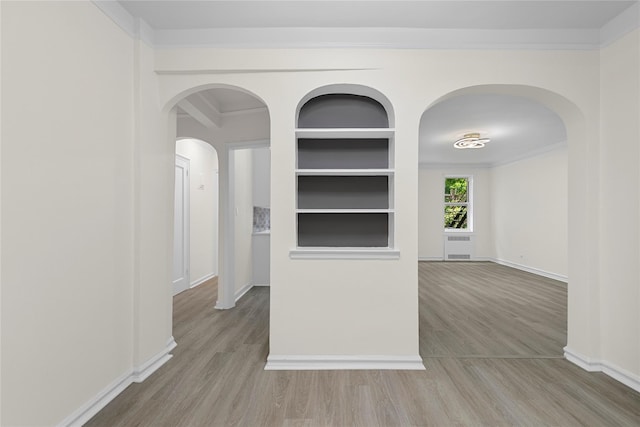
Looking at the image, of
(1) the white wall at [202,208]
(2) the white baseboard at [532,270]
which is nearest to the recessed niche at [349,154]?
(1) the white wall at [202,208]

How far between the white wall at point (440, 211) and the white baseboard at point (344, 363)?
6503 millimetres

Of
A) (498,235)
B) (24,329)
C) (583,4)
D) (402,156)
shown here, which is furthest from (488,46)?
(498,235)

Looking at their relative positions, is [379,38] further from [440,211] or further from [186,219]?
[440,211]

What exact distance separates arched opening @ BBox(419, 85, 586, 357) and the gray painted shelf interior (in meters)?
0.63

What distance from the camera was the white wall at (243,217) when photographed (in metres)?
4.51

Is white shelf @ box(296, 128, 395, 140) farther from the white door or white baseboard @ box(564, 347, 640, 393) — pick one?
the white door

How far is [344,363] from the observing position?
2.42 meters

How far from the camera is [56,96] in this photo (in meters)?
1.67

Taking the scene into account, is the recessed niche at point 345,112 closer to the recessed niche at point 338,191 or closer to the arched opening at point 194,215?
the recessed niche at point 338,191

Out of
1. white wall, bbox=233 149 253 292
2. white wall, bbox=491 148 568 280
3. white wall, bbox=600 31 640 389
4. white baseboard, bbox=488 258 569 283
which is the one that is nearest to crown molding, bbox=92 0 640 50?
white wall, bbox=600 31 640 389

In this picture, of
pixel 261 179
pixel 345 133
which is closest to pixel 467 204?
pixel 261 179

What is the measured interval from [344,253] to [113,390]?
1859mm

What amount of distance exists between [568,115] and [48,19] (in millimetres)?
3680

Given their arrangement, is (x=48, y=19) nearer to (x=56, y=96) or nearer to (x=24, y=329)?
(x=56, y=96)
